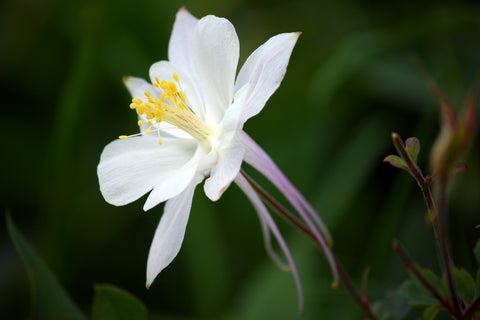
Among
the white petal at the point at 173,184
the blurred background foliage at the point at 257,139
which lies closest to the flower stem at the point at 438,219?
the white petal at the point at 173,184

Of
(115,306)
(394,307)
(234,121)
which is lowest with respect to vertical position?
(394,307)

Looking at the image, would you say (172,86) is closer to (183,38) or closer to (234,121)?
(183,38)

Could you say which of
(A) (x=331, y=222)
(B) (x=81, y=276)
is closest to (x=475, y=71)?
(A) (x=331, y=222)

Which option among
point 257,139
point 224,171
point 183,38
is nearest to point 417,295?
point 224,171

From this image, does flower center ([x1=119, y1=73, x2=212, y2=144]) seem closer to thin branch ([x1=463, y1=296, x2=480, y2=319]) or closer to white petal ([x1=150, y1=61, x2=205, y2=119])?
white petal ([x1=150, y1=61, x2=205, y2=119])

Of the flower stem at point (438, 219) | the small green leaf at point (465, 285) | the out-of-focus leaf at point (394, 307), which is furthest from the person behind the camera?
the out-of-focus leaf at point (394, 307)

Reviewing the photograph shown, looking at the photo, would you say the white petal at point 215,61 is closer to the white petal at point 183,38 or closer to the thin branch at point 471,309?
the white petal at point 183,38

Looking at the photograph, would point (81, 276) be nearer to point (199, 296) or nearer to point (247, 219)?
point (199, 296)
